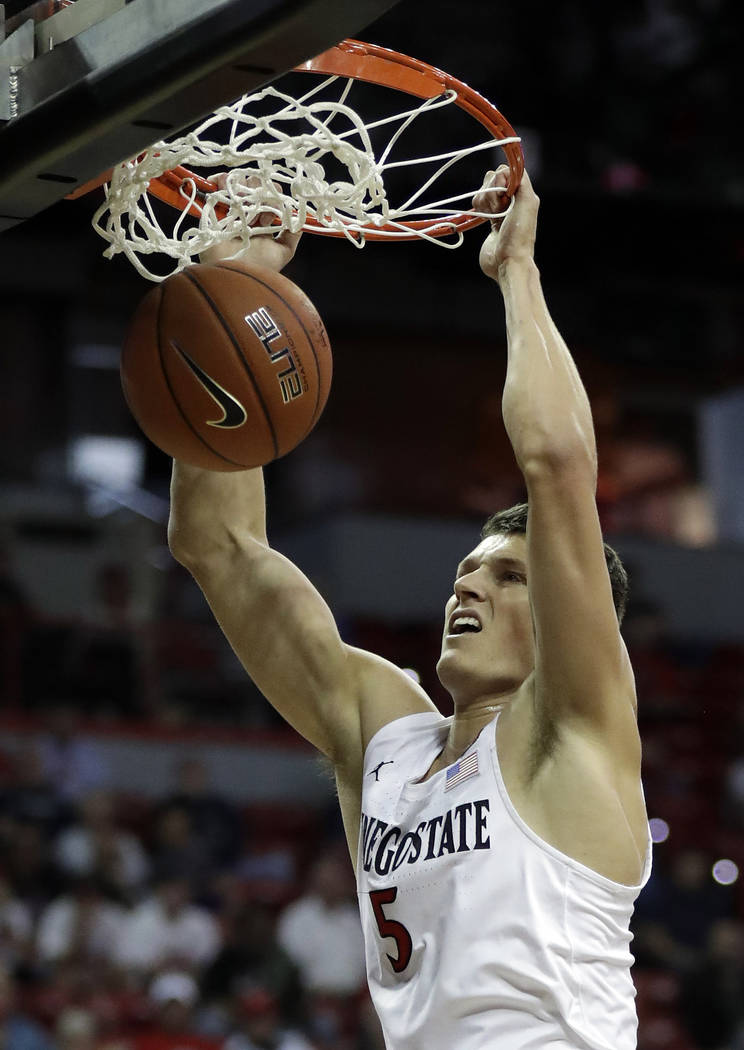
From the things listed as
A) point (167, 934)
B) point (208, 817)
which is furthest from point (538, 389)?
point (208, 817)

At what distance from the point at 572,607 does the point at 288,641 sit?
84cm

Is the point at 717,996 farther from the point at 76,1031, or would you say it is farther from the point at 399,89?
the point at 399,89

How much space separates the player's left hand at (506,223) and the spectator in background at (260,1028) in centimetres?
528

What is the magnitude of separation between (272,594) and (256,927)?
514 centimetres

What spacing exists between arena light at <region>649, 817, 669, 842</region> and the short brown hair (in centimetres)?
759

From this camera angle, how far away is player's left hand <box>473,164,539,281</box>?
2.88m

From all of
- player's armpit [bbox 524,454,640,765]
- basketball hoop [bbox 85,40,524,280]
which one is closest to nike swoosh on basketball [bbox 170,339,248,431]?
basketball hoop [bbox 85,40,524,280]

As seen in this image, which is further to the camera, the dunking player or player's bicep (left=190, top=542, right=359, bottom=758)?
player's bicep (left=190, top=542, right=359, bottom=758)

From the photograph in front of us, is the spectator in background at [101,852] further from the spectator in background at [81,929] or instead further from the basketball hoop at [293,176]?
the basketball hoop at [293,176]

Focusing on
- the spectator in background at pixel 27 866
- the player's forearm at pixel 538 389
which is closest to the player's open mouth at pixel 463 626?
the player's forearm at pixel 538 389

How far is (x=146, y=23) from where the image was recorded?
84.4 inches

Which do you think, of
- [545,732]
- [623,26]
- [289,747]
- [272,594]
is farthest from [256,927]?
[623,26]

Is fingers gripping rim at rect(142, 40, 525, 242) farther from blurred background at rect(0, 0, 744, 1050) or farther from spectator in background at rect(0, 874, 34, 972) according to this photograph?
spectator in background at rect(0, 874, 34, 972)

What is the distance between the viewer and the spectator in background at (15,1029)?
6934 mm
